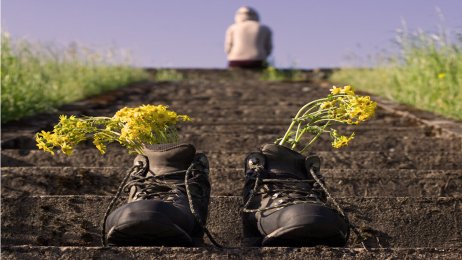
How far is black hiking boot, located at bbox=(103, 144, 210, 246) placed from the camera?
2.13 meters

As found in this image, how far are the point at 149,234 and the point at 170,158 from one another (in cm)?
39

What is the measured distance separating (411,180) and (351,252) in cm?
132

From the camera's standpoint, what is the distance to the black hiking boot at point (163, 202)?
7.00 ft

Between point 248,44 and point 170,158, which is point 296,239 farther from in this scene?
point 248,44

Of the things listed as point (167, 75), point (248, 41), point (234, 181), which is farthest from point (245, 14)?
point (234, 181)

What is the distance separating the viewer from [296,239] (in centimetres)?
220

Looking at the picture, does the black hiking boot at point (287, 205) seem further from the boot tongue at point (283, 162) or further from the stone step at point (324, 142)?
the stone step at point (324, 142)

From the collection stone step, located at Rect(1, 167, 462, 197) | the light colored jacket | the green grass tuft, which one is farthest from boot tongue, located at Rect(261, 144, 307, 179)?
the light colored jacket

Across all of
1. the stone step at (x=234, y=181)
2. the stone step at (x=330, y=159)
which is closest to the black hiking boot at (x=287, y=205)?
the stone step at (x=234, y=181)

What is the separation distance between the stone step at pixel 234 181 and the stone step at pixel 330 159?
1.67 ft

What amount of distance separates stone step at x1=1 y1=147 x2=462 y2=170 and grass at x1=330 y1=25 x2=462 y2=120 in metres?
1.67

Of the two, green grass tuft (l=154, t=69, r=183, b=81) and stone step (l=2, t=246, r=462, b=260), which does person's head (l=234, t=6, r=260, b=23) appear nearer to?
green grass tuft (l=154, t=69, r=183, b=81)

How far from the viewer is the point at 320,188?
96.3 inches

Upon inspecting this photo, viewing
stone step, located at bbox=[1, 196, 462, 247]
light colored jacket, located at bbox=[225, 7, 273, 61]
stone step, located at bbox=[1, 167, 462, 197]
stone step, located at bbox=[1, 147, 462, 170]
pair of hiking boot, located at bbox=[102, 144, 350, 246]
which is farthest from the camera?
light colored jacket, located at bbox=[225, 7, 273, 61]
